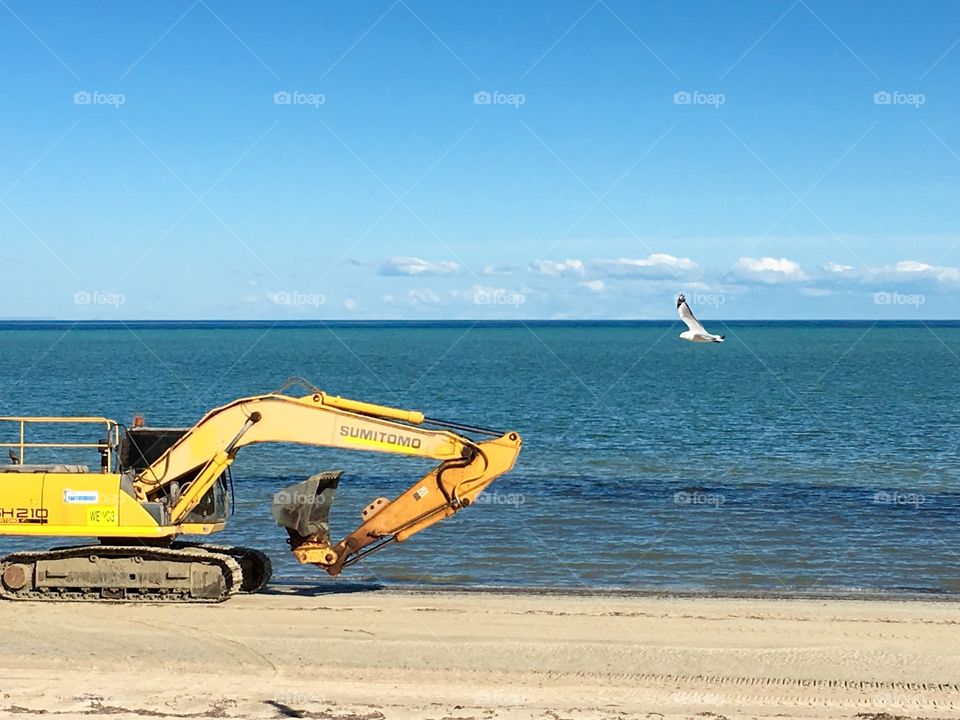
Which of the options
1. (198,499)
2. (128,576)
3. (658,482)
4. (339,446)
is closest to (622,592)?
(339,446)

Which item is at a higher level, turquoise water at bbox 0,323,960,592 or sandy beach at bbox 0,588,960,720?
turquoise water at bbox 0,323,960,592

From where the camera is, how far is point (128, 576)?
2033 cm

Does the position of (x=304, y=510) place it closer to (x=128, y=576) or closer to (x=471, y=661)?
(x=128, y=576)

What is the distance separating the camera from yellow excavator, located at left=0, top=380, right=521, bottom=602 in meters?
19.5

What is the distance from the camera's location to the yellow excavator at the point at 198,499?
768 inches

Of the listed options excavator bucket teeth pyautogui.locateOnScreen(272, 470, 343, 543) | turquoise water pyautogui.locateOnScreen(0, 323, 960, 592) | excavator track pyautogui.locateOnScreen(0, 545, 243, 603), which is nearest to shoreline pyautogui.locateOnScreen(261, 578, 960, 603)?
turquoise water pyautogui.locateOnScreen(0, 323, 960, 592)

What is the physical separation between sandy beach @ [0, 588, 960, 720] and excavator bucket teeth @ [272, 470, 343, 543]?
128 centimetres

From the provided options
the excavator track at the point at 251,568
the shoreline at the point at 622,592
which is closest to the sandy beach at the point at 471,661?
the excavator track at the point at 251,568

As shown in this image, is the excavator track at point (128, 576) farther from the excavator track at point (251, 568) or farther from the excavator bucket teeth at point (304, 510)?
the excavator bucket teeth at point (304, 510)

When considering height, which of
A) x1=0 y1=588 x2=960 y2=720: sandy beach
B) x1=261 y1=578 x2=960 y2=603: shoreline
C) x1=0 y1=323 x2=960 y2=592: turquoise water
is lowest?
x1=0 y1=588 x2=960 y2=720: sandy beach

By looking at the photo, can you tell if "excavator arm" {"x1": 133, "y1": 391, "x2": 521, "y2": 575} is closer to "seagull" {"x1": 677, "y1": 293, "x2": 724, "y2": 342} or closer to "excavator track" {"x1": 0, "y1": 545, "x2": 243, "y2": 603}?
"excavator track" {"x1": 0, "y1": 545, "x2": 243, "y2": 603}

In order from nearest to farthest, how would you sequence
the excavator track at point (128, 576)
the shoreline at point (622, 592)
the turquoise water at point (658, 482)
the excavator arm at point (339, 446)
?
1. the excavator arm at point (339, 446)
2. the excavator track at point (128, 576)
3. the shoreline at point (622, 592)
4. the turquoise water at point (658, 482)

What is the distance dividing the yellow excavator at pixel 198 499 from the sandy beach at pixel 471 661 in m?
0.59

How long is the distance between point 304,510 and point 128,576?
3102mm
